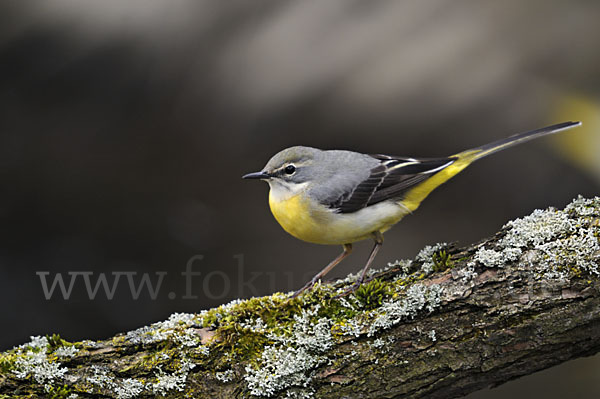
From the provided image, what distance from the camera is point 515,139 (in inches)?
126

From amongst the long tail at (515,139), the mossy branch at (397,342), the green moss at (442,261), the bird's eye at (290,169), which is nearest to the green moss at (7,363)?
the mossy branch at (397,342)

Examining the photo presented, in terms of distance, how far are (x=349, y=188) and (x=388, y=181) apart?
238mm

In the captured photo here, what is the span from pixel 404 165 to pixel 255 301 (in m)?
1.23

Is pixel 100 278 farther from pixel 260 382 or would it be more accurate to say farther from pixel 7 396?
pixel 260 382

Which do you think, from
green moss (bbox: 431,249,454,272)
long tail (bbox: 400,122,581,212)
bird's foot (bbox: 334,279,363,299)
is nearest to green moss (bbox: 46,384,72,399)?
bird's foot (bbox: 334,279,363,299)

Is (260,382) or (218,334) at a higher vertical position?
(218,334)

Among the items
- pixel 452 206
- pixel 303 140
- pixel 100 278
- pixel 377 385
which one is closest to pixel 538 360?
pixel 377 385

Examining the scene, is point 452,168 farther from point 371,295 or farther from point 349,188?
point 371,295

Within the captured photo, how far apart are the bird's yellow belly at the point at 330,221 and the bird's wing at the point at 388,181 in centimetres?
5

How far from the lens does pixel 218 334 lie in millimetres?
2682

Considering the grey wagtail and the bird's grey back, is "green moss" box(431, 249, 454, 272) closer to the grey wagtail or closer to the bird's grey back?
the grey wagtail

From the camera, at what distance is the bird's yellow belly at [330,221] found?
3104mm

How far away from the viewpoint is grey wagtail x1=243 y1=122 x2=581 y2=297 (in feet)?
10.3

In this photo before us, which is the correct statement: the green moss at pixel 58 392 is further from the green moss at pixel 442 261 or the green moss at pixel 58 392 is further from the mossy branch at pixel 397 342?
the green moss at pixel 442 261
